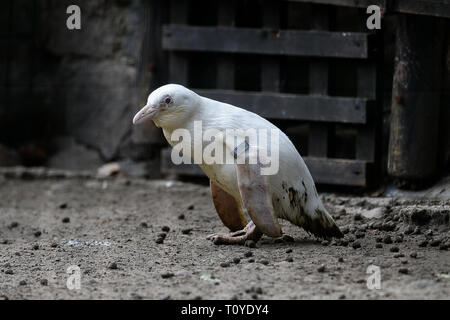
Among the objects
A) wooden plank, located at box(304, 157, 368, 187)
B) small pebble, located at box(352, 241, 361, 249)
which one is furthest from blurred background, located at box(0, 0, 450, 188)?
small pebble, located at box(352, 241, 361, 249)

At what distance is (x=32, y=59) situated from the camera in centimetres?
916

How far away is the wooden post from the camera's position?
Answer: 629 cm

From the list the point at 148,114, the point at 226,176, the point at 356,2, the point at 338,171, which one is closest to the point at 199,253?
the point at 226,176

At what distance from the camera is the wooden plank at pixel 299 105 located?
270 inches

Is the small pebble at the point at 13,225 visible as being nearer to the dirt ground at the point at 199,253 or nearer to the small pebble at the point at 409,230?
the dirt ground at the point at 199,253

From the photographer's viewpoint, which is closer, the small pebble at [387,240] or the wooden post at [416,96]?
the small pebble at [387,240]

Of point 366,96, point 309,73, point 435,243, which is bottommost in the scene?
point 435,243

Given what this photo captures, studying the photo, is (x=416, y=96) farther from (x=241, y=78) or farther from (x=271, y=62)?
(x=241, y=78)

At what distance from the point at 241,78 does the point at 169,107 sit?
289 centimetres

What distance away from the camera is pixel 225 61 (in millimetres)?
7598

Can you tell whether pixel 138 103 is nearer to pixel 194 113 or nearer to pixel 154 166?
pixel 154 166

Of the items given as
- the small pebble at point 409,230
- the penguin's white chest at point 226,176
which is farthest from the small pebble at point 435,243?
the penguin's white chest at point 226,176

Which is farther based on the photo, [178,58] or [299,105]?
[178,58]
